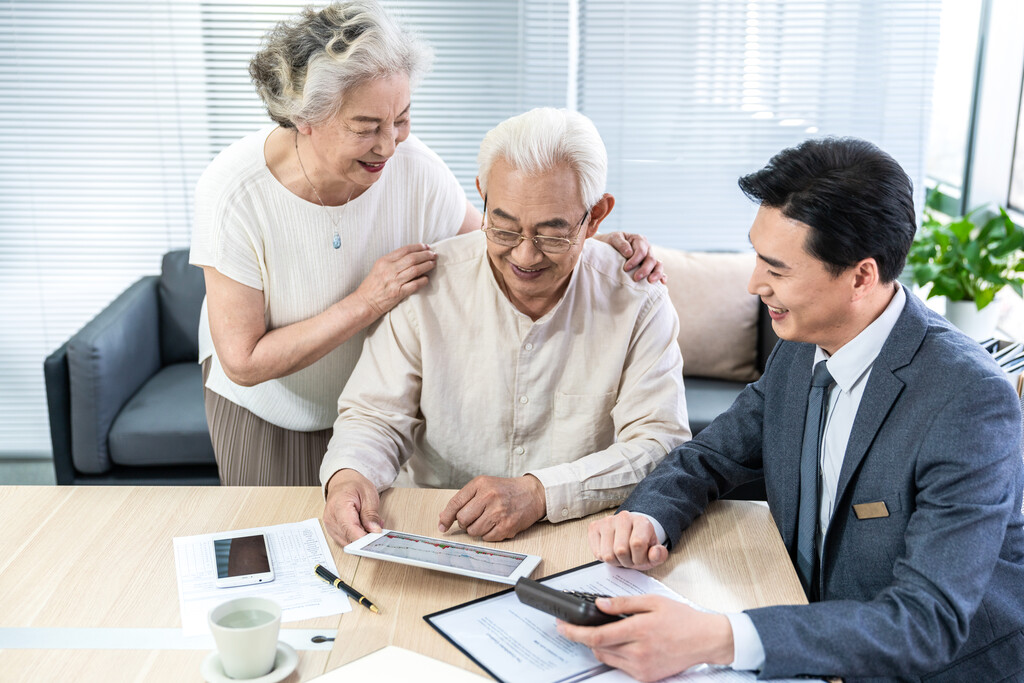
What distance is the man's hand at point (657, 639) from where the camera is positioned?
1.08 metres

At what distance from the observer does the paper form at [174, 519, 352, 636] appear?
1.24 m

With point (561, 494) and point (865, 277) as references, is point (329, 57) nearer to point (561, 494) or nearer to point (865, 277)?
point (561, 494)

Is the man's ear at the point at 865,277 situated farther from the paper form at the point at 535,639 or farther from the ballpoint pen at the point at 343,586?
the ballpoint pen at the point at 343,586

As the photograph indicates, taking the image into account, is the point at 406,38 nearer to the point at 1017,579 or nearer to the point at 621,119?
the point at 1017,579

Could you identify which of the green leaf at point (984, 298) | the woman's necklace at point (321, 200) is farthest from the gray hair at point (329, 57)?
the green leaf at point (984, 298)

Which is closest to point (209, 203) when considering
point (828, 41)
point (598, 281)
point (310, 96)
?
point (310, 96)

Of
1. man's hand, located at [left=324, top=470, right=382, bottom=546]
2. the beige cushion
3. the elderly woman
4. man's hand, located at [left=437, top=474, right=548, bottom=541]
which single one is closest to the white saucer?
man's hand, located at [left=324, top=470, right=382, bottom=546]

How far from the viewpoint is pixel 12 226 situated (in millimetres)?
3771

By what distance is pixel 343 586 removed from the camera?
1.28 meters

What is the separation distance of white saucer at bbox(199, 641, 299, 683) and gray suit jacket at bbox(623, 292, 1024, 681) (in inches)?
22.7

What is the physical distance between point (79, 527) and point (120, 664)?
0.44m

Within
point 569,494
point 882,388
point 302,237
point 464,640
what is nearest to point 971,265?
point 882,388

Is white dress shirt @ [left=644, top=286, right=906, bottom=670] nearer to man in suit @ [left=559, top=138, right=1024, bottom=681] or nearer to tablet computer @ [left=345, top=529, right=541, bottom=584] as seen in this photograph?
man in suit @ [left=559, top=138, right=1024, bottom=681]

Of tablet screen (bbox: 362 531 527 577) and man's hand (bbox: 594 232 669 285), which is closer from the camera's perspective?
tablet screen (bbox: 362 531 527 577)
